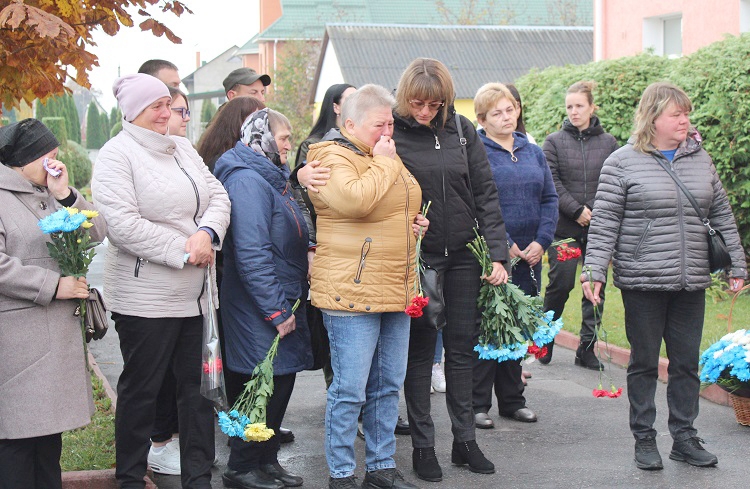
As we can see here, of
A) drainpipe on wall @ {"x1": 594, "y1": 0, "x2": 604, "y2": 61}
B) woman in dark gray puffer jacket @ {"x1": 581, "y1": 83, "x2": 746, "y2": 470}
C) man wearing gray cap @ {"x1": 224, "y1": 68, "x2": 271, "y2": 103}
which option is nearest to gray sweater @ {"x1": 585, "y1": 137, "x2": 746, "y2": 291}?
woman in dark gray puffer jacket @ {"x1": 581, "y1": 83, "x2": 746, "y2": 470}

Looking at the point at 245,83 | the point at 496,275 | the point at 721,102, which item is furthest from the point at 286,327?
the point at 721,102

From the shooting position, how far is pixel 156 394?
5.03 m

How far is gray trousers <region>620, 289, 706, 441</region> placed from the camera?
581cm

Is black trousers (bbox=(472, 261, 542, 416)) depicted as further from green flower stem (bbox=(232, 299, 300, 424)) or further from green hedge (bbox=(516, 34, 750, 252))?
green hedge (bbox=(516, 34, 750, 252))

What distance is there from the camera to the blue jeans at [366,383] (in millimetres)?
5102

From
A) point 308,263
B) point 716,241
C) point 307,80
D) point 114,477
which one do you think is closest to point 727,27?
point 716,241

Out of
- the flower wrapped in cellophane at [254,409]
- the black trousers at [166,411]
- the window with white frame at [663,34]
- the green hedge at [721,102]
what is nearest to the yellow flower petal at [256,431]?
the flower wrapped in cellophane at [254,409]

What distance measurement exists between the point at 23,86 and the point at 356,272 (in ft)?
8.32

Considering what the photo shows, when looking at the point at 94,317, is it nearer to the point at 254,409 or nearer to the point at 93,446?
the point at 254,409

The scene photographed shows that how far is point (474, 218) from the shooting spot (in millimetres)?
5785

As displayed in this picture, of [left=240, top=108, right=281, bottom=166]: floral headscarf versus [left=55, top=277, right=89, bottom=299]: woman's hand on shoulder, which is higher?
[left=240, top=108, right=281, bottom=166]: floral headscarf

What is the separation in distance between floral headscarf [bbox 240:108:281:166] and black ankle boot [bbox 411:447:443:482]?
1.81 m

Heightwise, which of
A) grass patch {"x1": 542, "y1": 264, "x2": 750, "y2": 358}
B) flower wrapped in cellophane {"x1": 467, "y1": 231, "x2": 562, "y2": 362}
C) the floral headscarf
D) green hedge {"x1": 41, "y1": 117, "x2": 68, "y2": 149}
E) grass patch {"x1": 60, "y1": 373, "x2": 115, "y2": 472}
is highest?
green hedge {"x1": 41, "y1": 117, "x2": 68, "y2": 149}

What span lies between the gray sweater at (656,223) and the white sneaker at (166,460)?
8.71 ft
